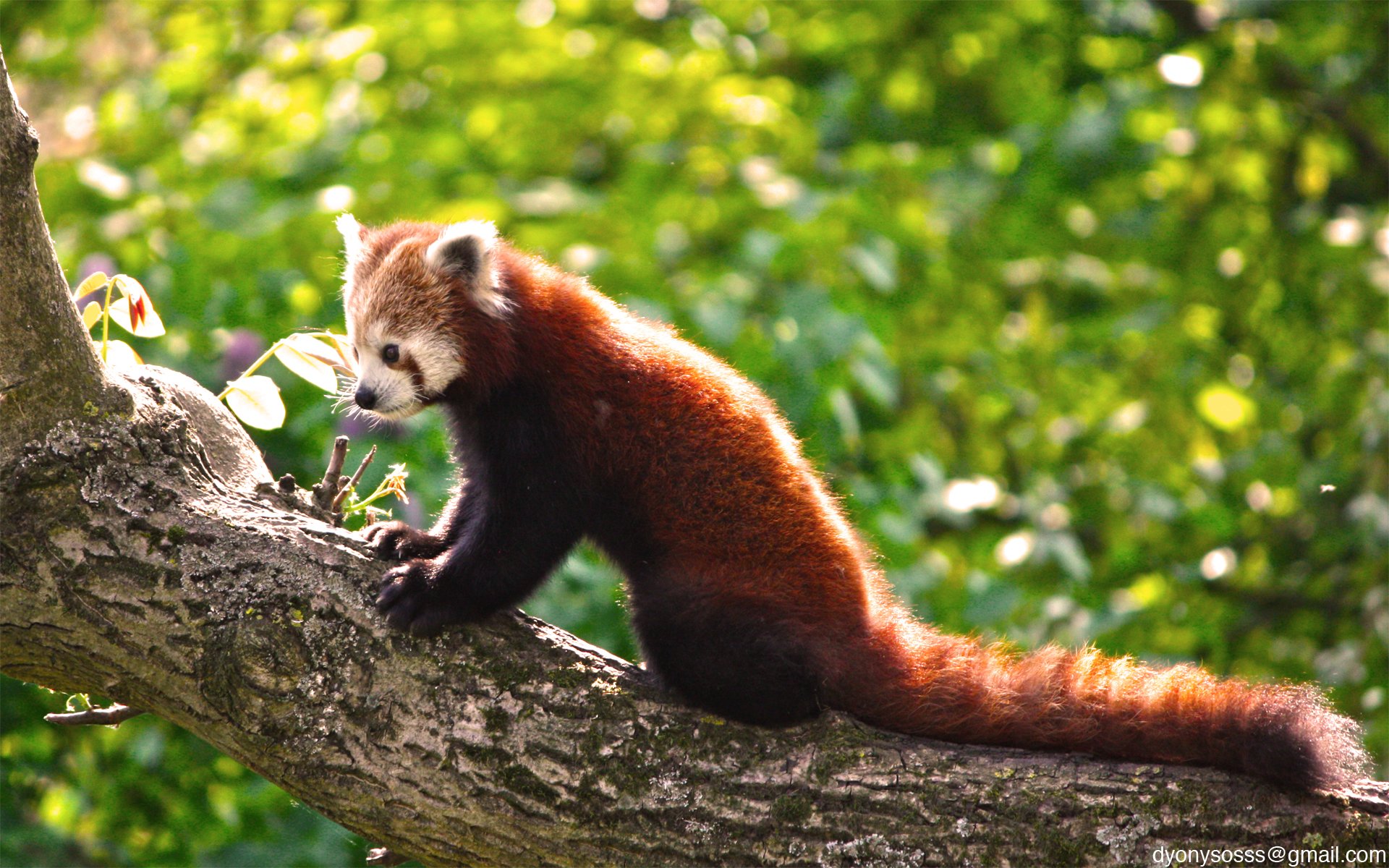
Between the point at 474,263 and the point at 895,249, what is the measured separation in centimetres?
311

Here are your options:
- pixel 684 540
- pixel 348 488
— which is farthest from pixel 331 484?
pixel 684 540

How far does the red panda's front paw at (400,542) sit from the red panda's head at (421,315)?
0.49 metres

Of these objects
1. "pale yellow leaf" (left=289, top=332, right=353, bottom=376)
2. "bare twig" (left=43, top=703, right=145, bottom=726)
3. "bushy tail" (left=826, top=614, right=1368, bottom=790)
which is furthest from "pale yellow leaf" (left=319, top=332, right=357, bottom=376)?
"bushy tail" (left=826, top=614, right=1368, bottom=790)

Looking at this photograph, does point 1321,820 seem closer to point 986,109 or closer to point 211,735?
point 211,735

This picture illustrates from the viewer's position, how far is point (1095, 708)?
298 cm

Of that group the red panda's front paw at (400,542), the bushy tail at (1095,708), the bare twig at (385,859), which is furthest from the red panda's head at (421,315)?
the bushy tail at (1095,708)

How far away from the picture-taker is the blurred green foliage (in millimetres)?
5465

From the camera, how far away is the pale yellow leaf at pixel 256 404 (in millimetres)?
3588

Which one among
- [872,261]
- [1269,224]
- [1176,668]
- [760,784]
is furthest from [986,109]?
[760,784]

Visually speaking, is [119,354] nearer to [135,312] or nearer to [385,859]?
[135,312]

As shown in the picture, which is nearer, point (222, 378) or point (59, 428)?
point (59, 428)

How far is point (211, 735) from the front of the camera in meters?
2.91

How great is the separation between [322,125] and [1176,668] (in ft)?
18.1

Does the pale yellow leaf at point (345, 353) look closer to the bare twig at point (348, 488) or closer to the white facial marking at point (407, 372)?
the white facial marking at point (407, 372)
